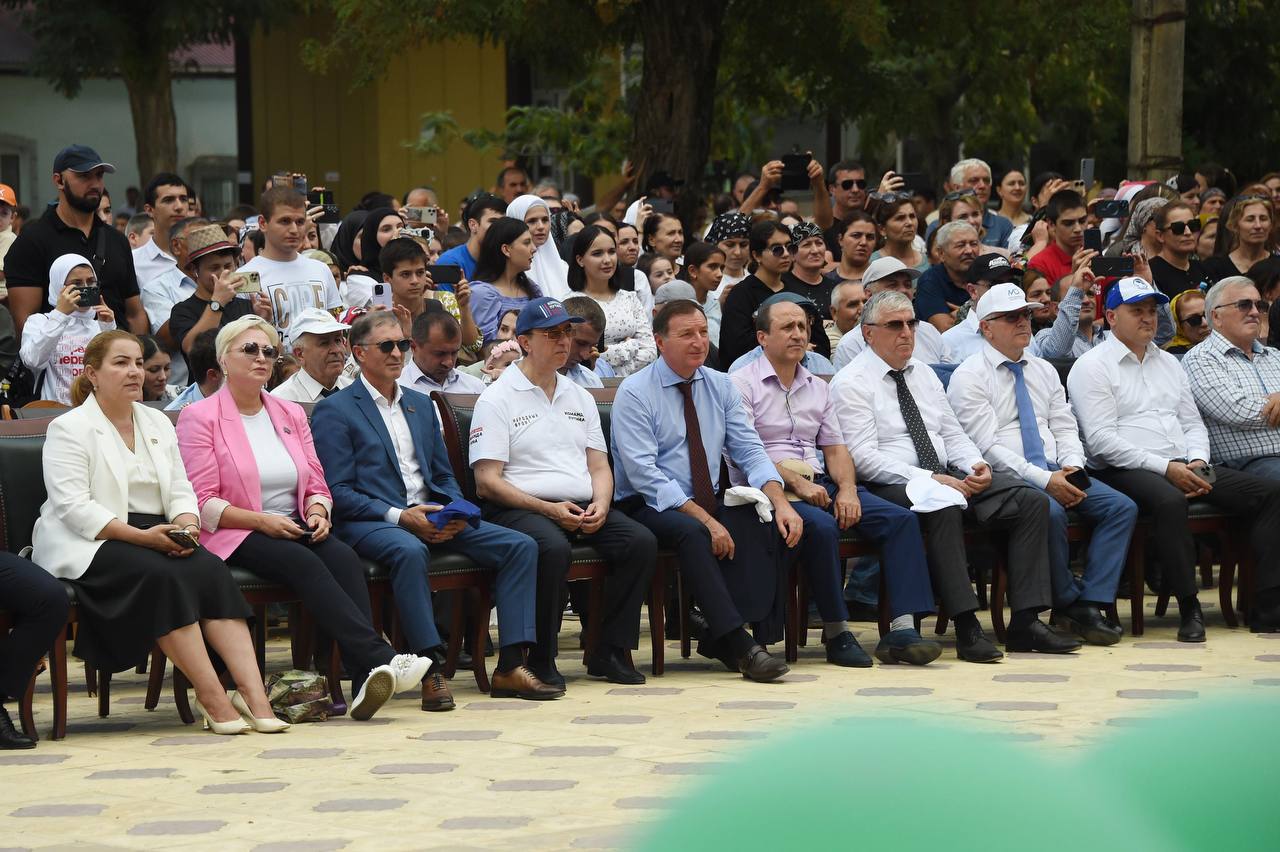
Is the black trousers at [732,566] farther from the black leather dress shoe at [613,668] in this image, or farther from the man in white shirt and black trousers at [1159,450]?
the man in white shirt and black trousers at [1159,450]

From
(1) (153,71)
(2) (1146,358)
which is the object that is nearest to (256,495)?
(2) (1146,358)

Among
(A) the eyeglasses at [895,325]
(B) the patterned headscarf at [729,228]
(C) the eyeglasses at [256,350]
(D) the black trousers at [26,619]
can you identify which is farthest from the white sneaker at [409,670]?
(B) the patterned headscarf at [729,228]

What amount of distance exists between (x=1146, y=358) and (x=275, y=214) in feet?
14.8

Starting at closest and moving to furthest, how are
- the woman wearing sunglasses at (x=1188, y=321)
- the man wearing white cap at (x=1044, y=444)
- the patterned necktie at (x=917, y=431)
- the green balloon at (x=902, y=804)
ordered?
the green balloon at (x=902, y=804) < the patterned necktie at (x=917, y=431) < the man wearing white cap at (x=1044, y=444) < the woman wearing sunglasses at (x=1188, y=321)

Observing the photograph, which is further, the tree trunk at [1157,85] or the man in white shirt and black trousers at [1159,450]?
the tree trunk at [1157,85]

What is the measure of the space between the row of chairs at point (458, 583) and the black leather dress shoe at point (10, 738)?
4.1 inches

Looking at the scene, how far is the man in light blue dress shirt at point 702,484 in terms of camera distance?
26.7 feet

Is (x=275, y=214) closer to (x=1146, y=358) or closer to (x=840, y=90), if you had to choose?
(x=1146, y=358)

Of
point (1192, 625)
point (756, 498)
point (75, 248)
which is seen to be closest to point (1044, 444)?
point (1192, 625)

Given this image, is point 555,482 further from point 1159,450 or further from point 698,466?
point 1159,450

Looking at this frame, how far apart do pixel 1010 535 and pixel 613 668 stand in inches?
83.3

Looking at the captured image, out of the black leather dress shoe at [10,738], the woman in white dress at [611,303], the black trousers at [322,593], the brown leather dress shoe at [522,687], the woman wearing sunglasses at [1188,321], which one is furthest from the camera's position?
the woman wearing sunglasses at [1188,321]

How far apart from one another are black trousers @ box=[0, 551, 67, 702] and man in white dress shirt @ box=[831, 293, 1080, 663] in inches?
149

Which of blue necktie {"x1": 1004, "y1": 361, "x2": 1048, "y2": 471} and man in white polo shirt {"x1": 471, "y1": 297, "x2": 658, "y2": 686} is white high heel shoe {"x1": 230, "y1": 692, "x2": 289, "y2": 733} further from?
blue necktie {"x1": 1004, "y1": 361, "x2": 1048, "y2": 471}
